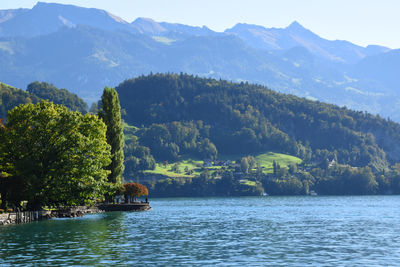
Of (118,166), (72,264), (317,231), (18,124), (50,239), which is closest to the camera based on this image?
(72,264)

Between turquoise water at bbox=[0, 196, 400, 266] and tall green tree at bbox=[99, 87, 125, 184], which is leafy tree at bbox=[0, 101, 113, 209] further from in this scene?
tall green tree at bbox=[99, 87, 125, 184]

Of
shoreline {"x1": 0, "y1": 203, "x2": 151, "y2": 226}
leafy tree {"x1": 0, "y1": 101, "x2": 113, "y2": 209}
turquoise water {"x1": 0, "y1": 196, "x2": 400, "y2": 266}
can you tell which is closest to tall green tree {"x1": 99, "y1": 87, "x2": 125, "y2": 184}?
shoreline {"x1": 0, "y1": 203, "x2": 151, "y2": 226}

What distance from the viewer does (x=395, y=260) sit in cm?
4816

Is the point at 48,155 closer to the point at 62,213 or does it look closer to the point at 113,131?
the point at 62,213

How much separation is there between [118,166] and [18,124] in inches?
1378

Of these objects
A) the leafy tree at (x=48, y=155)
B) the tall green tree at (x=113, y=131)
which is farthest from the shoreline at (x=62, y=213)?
Result: the tall green tree at (x=113, y=131)

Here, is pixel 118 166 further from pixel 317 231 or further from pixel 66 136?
pixel 317 231

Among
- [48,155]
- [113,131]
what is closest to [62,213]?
[48,155]

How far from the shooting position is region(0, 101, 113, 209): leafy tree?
89.9 meters

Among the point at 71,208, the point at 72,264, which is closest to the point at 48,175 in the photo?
the point at 71,208

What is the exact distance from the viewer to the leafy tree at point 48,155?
8994 cm

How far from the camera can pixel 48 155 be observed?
300ft

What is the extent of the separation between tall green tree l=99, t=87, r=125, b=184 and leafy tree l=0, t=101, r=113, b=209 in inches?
1021

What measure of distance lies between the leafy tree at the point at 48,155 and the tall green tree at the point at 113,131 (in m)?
25.9
